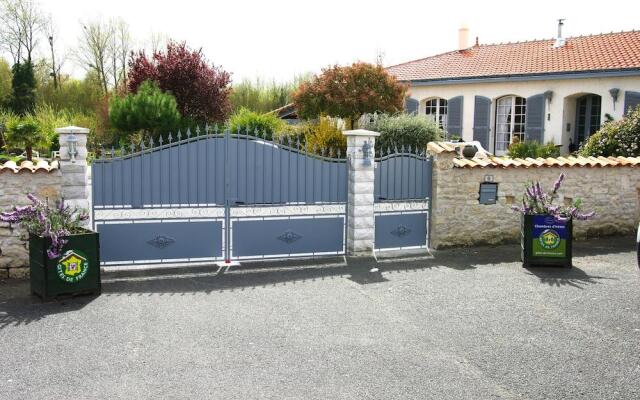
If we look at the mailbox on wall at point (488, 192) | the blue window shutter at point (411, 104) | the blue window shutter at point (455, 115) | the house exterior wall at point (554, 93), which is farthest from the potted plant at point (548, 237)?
the blue window shutter at point (411, 104)

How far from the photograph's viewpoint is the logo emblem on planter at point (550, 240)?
28.7ft

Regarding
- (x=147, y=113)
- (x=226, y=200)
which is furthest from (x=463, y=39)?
(x=226, y=200)

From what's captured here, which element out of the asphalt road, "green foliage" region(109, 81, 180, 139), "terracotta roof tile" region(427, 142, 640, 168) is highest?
"green foliage" region(109, 81, 180, 139)

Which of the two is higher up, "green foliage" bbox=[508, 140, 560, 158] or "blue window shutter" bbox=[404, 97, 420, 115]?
"blue window shutter" bbox=[404, 97, 420, 115]

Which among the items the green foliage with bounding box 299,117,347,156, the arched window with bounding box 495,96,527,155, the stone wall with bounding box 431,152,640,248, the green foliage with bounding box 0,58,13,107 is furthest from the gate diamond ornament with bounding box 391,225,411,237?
the green foliage with bounding box 0,58,13,107

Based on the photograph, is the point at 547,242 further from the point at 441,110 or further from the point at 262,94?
the point at 262,94

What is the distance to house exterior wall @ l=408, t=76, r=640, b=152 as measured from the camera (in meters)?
18.9

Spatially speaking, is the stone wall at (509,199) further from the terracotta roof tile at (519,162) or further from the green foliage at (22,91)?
the green foliage at (22,91)

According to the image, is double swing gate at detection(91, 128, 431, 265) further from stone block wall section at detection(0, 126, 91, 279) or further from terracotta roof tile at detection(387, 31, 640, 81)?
terracotta roof tile at detection(387, 31, 640, 81)

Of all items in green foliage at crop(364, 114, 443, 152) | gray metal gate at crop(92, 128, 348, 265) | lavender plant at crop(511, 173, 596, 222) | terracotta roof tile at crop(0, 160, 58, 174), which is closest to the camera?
terracotta roof tile at crop(0, 160, 58, 174)

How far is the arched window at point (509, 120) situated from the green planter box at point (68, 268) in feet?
55.8

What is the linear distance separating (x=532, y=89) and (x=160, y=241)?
15826 millimetres

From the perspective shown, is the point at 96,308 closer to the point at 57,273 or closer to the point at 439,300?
the point at 57,273

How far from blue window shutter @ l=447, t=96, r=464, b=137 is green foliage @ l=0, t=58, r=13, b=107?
785 inches
